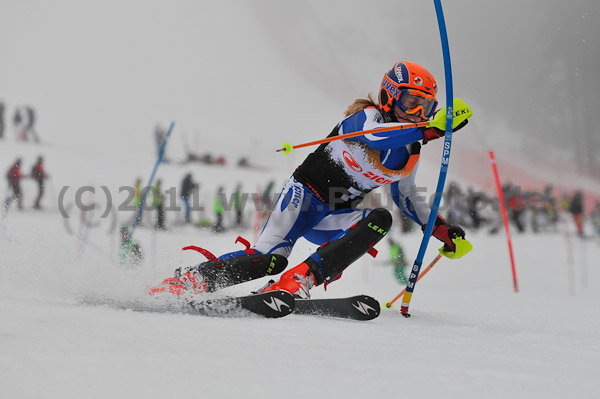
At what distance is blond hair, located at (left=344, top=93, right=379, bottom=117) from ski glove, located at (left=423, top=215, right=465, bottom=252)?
842mm

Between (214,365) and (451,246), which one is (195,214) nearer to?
(451,246)

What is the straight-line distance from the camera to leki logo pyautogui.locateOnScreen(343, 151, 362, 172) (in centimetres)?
320

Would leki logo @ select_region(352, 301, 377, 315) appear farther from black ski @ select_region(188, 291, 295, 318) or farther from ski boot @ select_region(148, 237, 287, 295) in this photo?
ski boot @ select_region(148, 237, 287, 295)

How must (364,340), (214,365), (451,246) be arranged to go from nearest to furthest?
(214,365), (364,340), (451,246)

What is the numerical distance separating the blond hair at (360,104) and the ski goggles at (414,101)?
0.20 metres

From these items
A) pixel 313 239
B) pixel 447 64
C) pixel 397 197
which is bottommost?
pixel 313 239

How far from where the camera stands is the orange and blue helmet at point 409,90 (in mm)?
3100

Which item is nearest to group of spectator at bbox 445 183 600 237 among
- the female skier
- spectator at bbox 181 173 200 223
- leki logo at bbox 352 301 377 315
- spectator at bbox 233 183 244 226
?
spectator at bbox 233 183 244 226

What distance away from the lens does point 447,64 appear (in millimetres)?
3000

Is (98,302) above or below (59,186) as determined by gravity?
below

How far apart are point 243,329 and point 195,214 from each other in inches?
504

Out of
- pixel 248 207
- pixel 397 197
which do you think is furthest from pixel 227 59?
pixel 397 197

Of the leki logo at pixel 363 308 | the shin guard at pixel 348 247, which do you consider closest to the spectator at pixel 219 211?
the shin guard at pixel 348 247

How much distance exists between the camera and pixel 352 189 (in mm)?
3312
